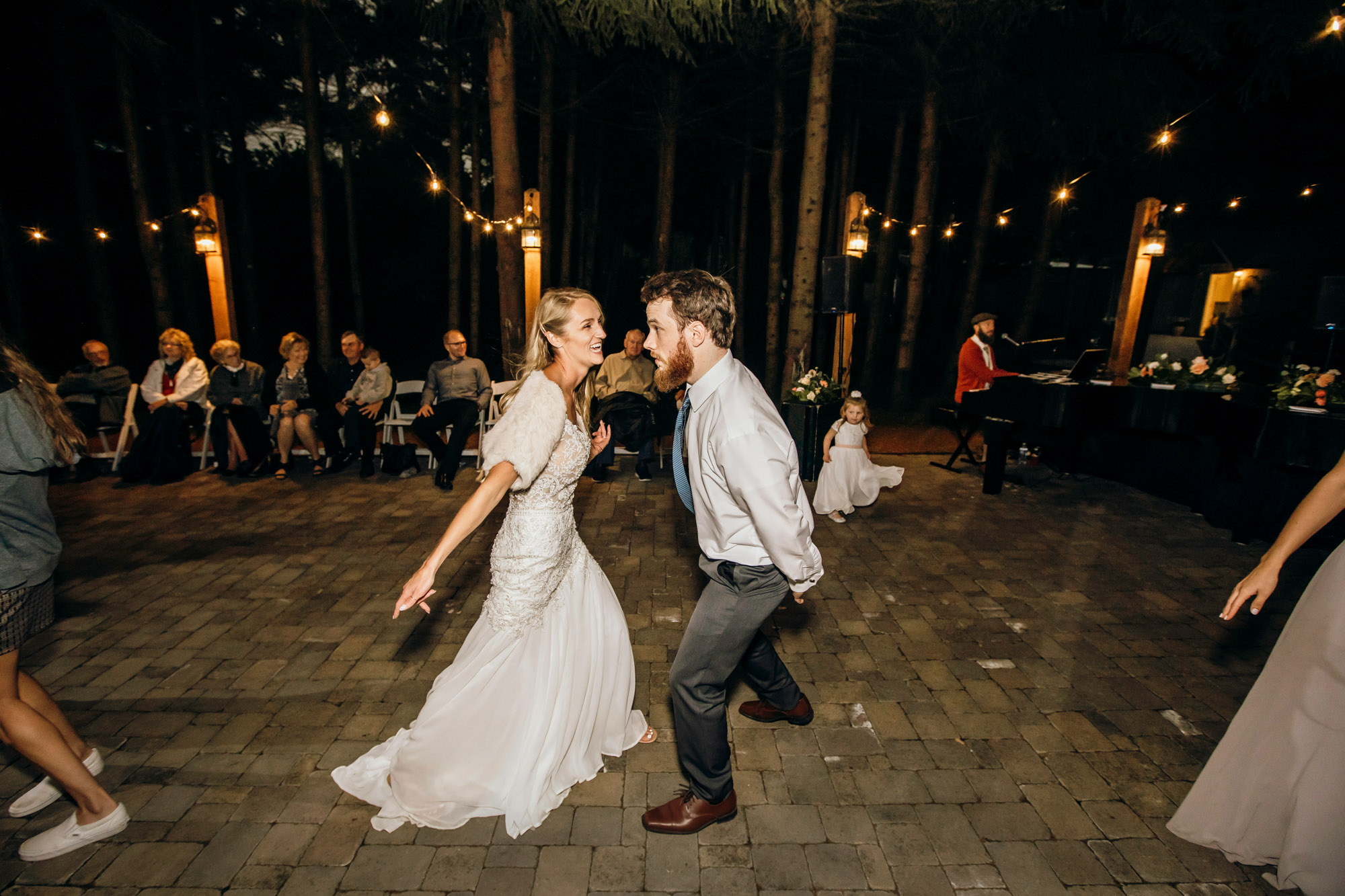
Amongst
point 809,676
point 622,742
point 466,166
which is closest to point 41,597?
point 622,742

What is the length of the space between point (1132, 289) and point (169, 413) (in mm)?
13388

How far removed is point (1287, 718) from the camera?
205cm

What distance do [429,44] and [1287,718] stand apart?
16.1 metres

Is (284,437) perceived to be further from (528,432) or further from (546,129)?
(546,129)

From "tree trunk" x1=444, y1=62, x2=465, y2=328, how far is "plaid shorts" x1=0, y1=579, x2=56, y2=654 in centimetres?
1092

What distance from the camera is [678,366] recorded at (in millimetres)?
2186

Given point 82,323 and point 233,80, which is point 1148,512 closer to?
point 233,80

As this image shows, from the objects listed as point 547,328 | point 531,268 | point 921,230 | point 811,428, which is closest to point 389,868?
point 547,328

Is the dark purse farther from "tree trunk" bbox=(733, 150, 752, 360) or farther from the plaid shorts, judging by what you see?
"tree trunk" bbox=(733, 150, 752, 360)

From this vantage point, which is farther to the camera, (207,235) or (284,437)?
(207,235)

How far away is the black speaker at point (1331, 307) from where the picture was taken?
686 cm

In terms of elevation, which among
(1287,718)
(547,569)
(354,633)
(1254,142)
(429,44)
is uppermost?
(429,44)

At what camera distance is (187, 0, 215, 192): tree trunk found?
11.2 m

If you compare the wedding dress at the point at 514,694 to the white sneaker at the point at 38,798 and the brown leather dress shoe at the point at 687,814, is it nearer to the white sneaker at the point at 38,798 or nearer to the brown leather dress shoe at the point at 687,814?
the brown leather dress shoe at the point at 687,814
